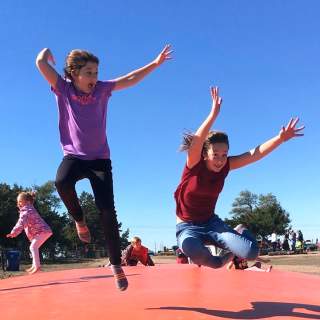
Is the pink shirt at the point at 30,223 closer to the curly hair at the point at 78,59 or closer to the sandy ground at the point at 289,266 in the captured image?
the curly hair at the point at 78,59

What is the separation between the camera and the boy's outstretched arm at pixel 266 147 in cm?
489

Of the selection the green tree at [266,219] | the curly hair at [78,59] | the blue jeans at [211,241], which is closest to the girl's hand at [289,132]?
the blue jeans at [211,241]

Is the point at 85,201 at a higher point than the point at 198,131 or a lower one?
higher

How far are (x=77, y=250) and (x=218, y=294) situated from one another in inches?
2994

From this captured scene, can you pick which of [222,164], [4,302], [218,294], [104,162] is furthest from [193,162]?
Answer: [4,302]

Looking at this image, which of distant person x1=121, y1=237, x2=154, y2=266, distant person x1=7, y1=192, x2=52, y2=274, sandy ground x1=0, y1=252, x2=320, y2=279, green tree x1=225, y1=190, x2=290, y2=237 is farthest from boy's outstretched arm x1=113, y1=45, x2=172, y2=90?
green tree x1=225, y1=190, x2=290, y2=237

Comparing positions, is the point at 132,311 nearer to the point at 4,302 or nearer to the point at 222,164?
the point at 4,302

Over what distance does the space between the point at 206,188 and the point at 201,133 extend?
51 centimetres

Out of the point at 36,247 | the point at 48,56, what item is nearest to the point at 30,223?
the point at 36,247

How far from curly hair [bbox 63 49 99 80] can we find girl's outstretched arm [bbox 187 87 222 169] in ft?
3.64

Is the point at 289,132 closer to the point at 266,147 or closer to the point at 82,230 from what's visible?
the point at 266,147

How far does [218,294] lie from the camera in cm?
438

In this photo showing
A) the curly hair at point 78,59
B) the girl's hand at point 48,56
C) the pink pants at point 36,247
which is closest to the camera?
the curly hair at point 78,59

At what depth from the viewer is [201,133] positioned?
15.5 ft
